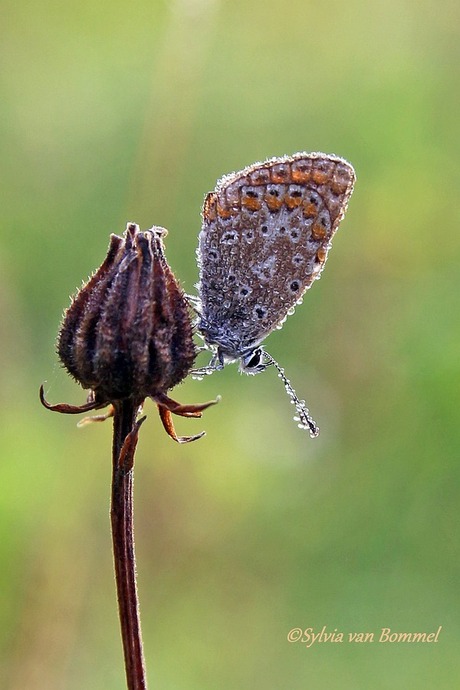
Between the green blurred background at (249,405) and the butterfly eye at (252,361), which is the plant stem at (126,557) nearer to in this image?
the butterfly eye at (252,361)

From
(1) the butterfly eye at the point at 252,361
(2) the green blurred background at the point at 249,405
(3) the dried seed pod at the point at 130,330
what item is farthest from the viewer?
(2) the green blurred background at the point at 249,405

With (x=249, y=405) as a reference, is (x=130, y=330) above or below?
above

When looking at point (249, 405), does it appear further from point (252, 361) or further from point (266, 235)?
point (266, 235)

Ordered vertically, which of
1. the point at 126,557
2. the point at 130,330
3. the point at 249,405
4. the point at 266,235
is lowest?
the point at 249,405

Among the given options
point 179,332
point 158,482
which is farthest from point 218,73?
point 179,332

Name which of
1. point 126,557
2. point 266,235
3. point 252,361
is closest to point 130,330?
point 126,557

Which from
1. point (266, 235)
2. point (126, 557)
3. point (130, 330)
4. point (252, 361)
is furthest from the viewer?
point (252, 361)

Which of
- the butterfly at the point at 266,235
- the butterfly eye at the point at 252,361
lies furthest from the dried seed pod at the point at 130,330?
the butterfly eye at the point at 252,361
